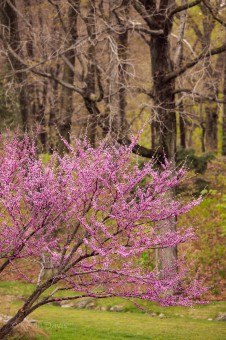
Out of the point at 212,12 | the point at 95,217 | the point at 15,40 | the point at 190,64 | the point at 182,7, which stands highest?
the point at 15,40

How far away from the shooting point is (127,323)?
1229cm

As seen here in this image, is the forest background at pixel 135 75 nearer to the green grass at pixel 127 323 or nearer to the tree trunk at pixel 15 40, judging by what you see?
the tree trunk at pixel 15 40

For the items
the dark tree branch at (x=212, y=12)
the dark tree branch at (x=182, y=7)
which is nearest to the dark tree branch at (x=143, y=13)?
the dark tree branch at (x=182, y=7)

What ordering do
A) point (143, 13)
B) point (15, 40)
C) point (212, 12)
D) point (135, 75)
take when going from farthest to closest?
point (15, 40) → point (143, 13) → point (135, 75) → point (212, 12)

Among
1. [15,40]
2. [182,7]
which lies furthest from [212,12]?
[15,40]

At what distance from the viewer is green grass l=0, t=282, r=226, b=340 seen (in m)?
10.9

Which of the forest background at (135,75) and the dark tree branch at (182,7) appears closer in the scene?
the dark tree branch at (182,7)

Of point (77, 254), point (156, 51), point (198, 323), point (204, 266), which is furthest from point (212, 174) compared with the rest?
point (77, 254)

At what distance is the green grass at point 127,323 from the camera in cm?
1093

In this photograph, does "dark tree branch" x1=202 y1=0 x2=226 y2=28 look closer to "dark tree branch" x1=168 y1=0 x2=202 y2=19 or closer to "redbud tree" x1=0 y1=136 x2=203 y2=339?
"dark tree branch" x1=168 y1=0 x2=202 y2=19

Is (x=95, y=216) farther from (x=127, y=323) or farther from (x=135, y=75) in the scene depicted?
(x=135, y=75)

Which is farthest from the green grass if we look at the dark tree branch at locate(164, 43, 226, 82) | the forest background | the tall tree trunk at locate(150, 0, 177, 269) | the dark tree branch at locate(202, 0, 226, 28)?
the dark tree branch at locate(202, 0, 226, 28)

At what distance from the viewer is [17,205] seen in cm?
695

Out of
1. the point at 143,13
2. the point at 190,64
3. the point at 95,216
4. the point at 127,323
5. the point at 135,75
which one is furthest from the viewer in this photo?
the point at 143,13
